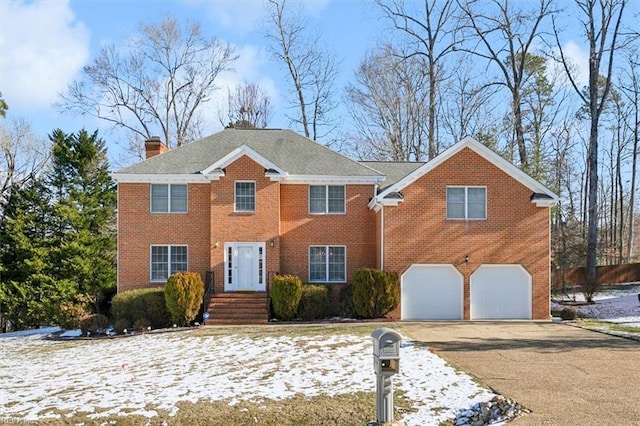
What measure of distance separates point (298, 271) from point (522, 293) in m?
8.49

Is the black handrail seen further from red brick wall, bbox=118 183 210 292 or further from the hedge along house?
red brick wall, bbox=118 183 210 292

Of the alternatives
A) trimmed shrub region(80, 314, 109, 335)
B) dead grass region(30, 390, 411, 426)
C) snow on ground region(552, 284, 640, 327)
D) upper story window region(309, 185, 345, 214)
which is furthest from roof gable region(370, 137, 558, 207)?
dead grass region(30, 390, 411, 426)

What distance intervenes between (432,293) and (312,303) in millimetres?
4485

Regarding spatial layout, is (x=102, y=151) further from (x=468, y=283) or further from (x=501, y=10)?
(x=501, y=10)

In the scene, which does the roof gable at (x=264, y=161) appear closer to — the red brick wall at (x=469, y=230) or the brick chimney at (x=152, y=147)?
the brick chimney at (x=152, y=147)

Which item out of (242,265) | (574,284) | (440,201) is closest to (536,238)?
(440,201)

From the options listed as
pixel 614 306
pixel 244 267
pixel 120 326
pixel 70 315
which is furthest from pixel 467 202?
pixel 70 315

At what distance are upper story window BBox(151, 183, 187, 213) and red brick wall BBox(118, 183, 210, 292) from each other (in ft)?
0.63

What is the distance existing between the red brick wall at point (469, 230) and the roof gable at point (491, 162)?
0.16m

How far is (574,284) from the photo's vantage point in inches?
1382

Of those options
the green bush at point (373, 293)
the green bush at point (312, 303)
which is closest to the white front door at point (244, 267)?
the green bush at point (312, 303)

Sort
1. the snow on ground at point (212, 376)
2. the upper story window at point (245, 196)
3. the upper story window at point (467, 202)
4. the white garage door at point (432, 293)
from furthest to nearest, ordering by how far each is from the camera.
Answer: the upper story window at point (245, 196), the upper story window at point (467, 202), the white garage door at point (432, 293), the snow on ground at point (212, 376)

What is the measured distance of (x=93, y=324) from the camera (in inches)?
826

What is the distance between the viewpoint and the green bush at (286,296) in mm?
21438
